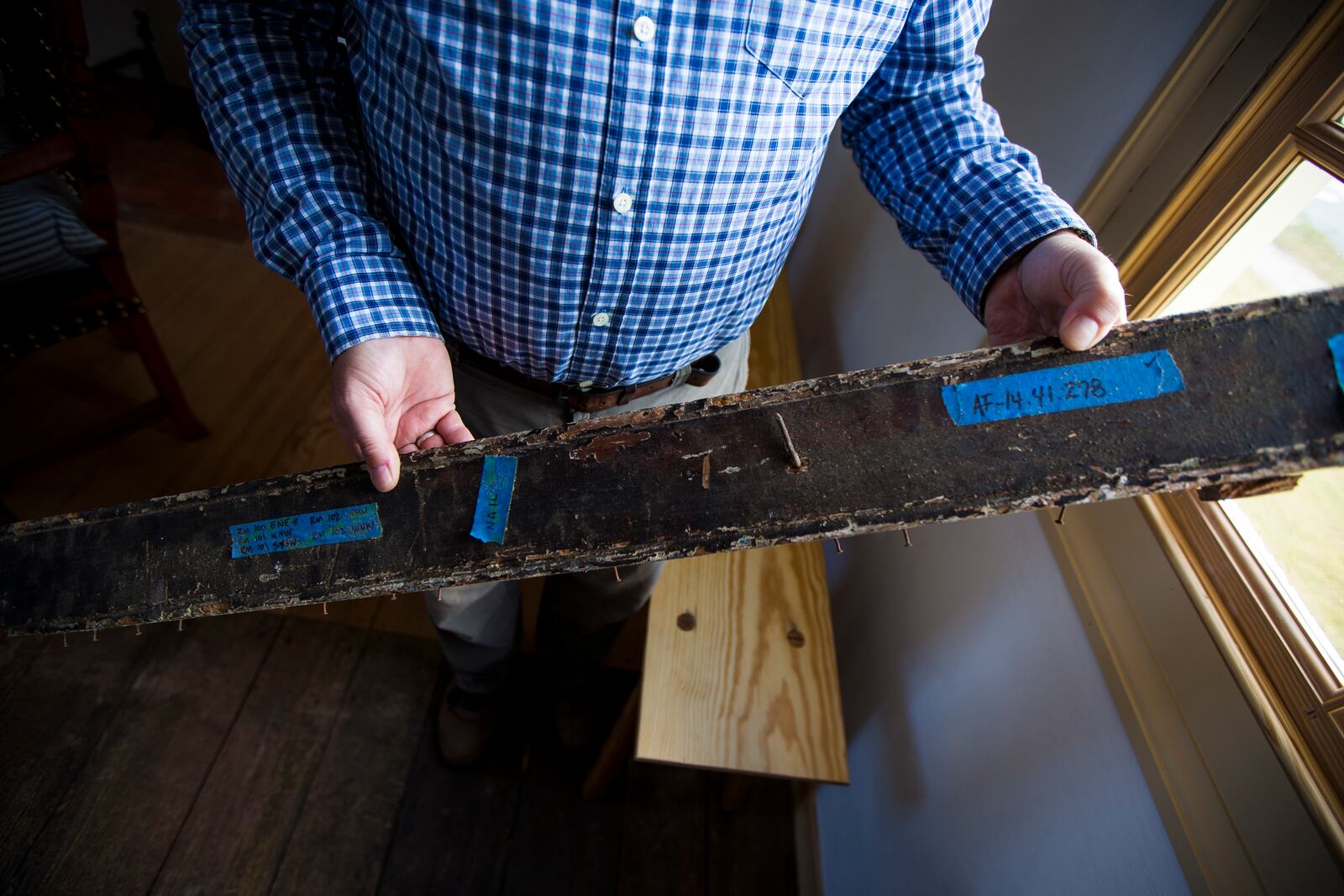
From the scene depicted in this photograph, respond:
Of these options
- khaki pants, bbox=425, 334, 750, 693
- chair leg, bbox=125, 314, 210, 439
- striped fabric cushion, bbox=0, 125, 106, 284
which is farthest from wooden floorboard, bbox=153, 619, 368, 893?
striped fabric cushion, bbox=0, 125, 106, 284

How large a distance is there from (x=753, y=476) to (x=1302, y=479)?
57cm

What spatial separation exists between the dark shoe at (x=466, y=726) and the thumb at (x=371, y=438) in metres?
0.83

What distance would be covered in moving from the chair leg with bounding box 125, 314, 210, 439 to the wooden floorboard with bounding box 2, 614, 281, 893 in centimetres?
62

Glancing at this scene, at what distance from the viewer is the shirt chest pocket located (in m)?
0.62

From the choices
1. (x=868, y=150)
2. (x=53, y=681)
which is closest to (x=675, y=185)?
(x=868, y=150)

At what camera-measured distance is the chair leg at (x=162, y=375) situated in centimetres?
158

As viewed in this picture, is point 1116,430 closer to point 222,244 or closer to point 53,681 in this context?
point 53,681

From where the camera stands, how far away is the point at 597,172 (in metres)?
0.66

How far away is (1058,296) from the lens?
0.65 m

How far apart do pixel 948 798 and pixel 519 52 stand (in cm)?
111

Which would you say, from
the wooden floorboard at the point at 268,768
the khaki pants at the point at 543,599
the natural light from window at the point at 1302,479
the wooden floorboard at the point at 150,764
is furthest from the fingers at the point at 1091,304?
the wooden floorboard at the point at 150,764

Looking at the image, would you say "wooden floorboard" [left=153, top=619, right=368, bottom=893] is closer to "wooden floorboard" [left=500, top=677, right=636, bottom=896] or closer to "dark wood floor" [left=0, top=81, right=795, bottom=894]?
"dark wood floor" [left=0, top=81, right=795, bottom=894]

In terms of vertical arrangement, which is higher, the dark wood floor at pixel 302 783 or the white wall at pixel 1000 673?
the white wall at pixel 1000 673

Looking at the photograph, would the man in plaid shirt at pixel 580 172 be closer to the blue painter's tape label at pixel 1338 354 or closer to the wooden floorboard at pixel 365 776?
the blue painter's tape label at pixel 1338 354
